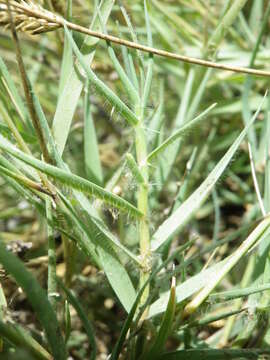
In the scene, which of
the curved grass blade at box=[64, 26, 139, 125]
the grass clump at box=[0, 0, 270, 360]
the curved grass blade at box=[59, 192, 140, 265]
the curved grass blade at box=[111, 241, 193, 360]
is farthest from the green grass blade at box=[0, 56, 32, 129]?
the curved grass blade at box=[111, 241, 193, 360]

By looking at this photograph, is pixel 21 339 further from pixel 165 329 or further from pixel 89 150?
pixel 89 150

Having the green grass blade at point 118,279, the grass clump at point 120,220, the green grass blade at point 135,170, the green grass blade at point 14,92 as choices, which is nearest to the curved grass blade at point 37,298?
the grass clump at point 120,220

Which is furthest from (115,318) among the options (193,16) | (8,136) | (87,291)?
(193,16)

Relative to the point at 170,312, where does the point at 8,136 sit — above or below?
above

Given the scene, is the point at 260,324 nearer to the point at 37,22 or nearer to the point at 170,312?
the point at 170,312

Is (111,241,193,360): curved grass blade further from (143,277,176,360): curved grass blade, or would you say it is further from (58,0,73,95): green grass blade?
(58,0,73,95): green grass blade
